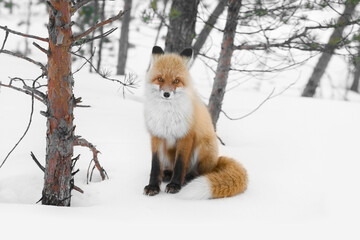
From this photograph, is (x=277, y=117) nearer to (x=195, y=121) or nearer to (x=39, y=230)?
(x=195, y=121)

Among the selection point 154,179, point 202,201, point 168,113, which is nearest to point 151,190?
point 154,179

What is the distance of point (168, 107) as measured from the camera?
10.1 feet

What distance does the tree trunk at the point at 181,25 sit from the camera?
5.42m

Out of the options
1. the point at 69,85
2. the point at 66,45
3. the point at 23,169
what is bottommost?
the point at 23,169

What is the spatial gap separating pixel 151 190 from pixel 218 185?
2.02 feet

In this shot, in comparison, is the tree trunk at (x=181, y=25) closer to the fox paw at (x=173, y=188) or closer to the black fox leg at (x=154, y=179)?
the black fox leg at (x=154, y=179)

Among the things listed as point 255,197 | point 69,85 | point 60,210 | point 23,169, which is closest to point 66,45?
point 69,85

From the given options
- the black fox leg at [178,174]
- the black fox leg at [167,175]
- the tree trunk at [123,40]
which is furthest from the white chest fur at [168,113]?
the tree trunk at [123,40]

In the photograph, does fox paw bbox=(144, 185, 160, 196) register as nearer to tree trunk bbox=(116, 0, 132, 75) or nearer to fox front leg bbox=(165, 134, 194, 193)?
fox front leg bbox=(165, 134, 194, 193)

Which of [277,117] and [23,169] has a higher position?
[277,117]

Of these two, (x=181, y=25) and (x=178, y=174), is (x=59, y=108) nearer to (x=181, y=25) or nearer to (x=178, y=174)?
(x=178, y=174)

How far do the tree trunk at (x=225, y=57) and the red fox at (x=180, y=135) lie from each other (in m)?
1.64

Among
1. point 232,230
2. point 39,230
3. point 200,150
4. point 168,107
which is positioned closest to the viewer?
point 39,230

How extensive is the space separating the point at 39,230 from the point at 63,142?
856 millimetres
